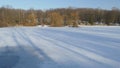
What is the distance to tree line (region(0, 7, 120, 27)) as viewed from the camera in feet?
209

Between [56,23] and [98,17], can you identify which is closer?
[56,23]

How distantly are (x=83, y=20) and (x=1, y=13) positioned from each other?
27.6 m

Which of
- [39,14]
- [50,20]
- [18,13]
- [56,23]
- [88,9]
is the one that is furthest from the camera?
[88,9]

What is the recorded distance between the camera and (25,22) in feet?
213

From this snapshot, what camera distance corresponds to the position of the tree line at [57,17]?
63.7 metres

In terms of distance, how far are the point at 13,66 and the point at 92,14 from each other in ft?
251

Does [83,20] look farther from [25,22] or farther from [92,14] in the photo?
[25,22]

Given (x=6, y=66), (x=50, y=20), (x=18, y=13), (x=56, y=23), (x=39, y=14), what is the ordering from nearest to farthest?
(x=6, y=66)
(x=56, y=23)
(x=50, y=20)
(x=18, y=13)
(x=39, y=14)

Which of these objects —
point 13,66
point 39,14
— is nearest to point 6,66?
point 13,66

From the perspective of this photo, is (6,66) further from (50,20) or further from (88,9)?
(88,9)

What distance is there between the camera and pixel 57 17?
6462cm

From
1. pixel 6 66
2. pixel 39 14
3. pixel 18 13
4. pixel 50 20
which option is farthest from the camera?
pixel 39 14

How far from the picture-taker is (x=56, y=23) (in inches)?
2458

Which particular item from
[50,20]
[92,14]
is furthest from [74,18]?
[92,14]
